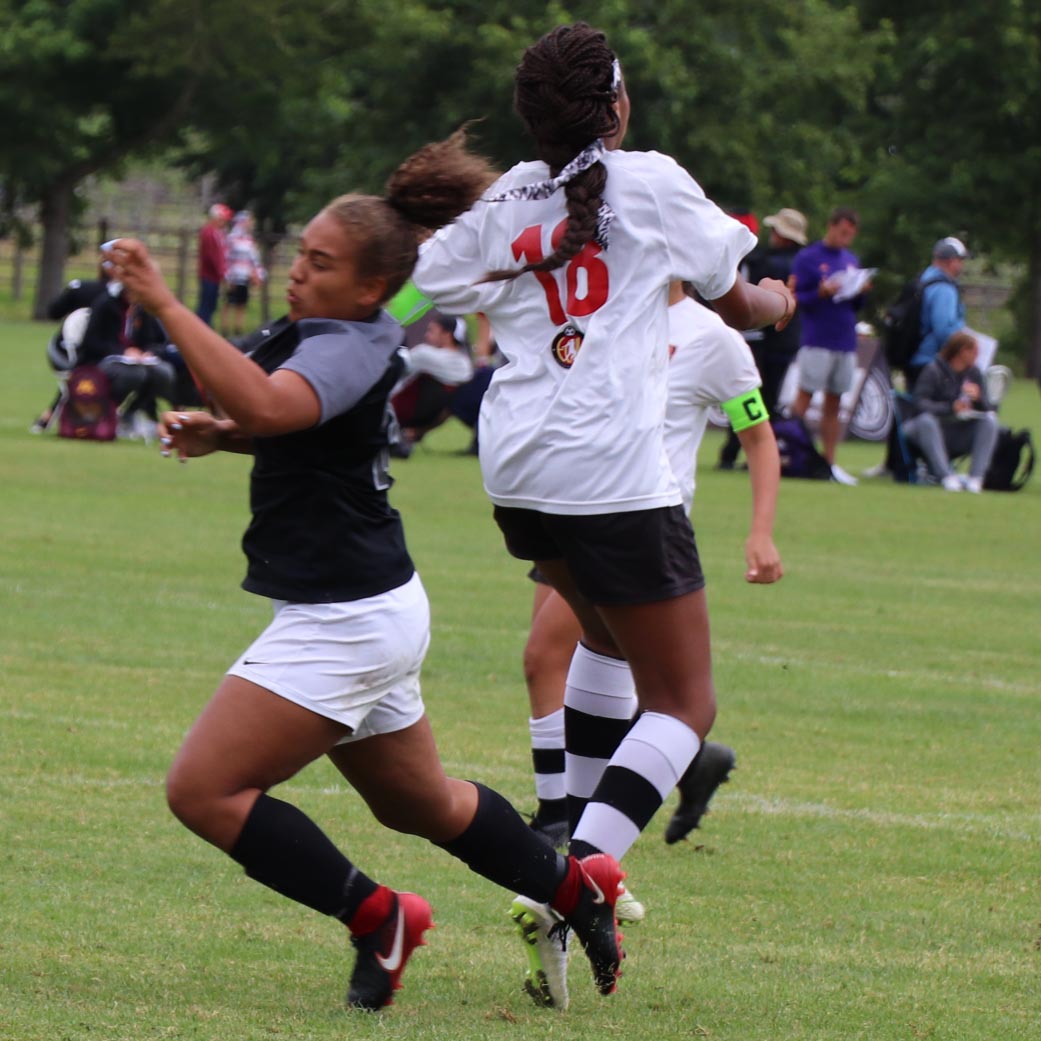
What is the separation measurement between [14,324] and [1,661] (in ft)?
111

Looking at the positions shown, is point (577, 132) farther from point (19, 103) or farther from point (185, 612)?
point (19, 103)

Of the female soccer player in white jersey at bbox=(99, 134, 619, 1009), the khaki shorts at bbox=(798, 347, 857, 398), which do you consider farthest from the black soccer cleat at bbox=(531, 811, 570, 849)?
the khaki shorts at bbox=(798, 347, 857, 398)

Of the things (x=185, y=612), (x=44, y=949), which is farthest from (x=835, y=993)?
(x=185, y=612)

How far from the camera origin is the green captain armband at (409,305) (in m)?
4.38

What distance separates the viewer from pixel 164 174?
90.6 m

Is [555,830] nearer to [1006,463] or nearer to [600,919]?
[600,919]

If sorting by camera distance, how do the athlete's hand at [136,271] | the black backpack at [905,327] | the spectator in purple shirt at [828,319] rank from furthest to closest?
the black backpack at [905,327] < the spectator in purple shirt at [828,319] < the athlete's hand at [136,271]

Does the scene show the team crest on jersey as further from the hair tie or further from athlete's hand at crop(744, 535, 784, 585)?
athlete's hand at crop(744, 535, 784, 585)

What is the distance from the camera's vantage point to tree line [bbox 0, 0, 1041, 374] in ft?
129

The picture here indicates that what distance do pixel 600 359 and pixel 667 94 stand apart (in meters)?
35.7

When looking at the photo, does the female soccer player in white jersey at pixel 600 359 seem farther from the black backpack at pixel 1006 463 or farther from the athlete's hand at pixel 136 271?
the black backpack at pixel 1006 463

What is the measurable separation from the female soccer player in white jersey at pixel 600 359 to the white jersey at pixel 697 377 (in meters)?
1.27

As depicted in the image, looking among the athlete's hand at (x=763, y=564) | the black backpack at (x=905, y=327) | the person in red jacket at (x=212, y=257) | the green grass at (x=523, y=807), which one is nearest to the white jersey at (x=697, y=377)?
the athlete's hand at (x=763, y=564)

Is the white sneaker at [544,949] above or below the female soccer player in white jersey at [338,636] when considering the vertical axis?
below
